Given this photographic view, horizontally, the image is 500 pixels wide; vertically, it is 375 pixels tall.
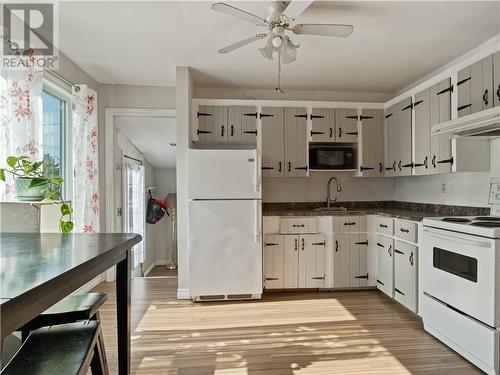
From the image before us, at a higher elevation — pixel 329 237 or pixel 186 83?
pixel 186 83

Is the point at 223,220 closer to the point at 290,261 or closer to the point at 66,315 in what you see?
the point at 290,261

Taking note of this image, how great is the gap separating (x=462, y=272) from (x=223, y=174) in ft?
7.11

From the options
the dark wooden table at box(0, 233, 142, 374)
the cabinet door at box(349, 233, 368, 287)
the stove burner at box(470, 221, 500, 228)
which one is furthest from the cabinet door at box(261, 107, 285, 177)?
→ the dark wooden table at box(0, 233, 142, 374)

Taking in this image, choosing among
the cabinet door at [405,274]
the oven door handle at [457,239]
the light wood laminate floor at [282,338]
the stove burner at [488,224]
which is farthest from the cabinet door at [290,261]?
the stove burner at [488,224]

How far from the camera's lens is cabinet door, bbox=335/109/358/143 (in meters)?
3.77

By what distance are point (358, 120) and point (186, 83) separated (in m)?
2.11

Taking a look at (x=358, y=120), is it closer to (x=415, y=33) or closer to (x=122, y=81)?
(x=415, y=33)

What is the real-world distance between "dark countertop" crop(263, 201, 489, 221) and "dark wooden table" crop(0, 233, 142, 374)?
2292 mm

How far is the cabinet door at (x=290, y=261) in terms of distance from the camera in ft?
11.3

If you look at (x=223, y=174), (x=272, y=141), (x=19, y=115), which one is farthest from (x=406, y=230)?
(x=19, y=115)

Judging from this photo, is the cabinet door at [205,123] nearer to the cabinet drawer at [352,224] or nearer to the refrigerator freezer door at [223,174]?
the refrigerator freezer door at [223,174]

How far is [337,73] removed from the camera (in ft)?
11.5

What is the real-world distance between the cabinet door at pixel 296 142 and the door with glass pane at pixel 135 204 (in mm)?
2342

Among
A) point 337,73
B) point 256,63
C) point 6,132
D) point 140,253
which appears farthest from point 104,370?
point 140,253
